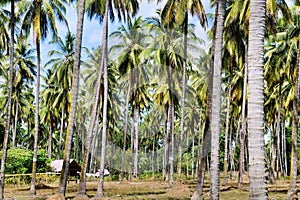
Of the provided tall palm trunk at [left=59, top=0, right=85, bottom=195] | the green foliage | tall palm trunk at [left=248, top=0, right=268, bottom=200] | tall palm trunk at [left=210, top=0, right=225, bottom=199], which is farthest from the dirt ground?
tall palm trunk at [left=248, top=0, right=268, bottom=200]

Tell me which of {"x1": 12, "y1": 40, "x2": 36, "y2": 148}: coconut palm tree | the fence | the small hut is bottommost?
the fence

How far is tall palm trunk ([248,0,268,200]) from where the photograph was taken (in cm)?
583

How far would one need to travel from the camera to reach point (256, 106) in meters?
6.11

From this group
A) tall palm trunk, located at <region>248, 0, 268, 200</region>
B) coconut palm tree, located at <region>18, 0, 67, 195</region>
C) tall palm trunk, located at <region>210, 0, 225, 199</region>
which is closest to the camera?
tall palm trunk, located at <region>248, 0, 268, 200</region>

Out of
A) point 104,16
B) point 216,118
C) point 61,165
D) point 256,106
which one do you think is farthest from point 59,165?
point 256,106

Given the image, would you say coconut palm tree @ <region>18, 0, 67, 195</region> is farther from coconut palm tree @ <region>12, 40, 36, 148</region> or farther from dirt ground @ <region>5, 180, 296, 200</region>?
coconut palm tree @ <region>12, 40, 36, 148</region>

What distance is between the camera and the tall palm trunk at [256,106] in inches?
230

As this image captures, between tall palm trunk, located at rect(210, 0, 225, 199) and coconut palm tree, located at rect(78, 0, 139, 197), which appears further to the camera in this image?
coconut palm tree, located at rect(78, 0, 139, 197)

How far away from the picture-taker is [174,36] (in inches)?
1259

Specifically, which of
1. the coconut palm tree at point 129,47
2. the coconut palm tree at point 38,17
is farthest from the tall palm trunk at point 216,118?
the coconut palm tree at point 129,47

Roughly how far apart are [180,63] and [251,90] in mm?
25278

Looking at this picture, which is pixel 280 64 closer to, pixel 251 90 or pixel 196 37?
pixel 196 37

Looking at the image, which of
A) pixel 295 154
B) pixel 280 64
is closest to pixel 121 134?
pixel 280 64

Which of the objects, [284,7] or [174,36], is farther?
[174,36]
